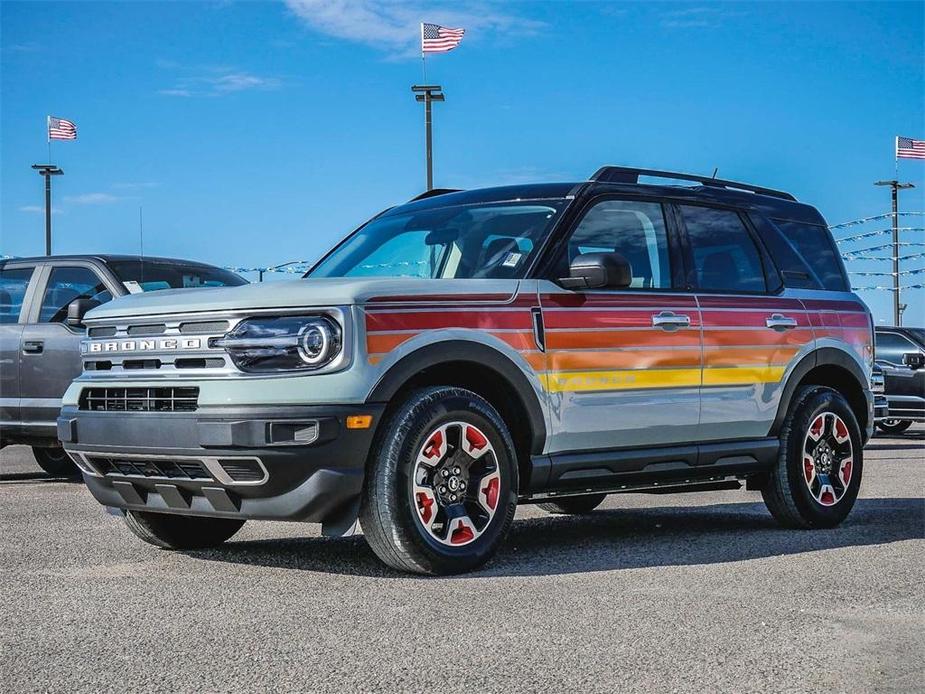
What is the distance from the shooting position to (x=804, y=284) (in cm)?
846

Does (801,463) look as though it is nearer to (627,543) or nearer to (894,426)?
(627,543)

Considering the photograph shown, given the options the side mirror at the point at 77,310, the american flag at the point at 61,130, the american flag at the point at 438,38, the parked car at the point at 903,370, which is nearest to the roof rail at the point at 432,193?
the side mirror at the point at 77,310

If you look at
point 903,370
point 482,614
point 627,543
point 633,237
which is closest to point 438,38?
point 903,370

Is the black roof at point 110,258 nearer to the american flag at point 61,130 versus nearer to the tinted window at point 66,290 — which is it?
the tinted window at point 66,290

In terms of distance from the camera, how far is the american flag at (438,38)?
2989 cm

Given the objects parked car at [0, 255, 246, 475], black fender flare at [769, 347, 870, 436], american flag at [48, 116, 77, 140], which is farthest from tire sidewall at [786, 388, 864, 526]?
american flag at [48, 116, 77, 140]

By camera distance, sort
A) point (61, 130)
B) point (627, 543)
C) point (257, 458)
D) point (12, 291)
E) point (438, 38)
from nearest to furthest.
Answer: point (257, 458), point (627, 543), point (12, 291), point (438, 38), point (61, 130)

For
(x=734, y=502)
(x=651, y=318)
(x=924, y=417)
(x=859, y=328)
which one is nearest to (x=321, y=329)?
(x=651, y=318)

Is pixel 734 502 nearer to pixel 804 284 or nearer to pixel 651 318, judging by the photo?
pixel 804 284

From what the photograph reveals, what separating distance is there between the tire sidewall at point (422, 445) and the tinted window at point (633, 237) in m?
1.20

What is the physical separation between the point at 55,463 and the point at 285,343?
7378 mm

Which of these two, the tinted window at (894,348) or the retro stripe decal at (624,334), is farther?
the tinted window at (894,348)

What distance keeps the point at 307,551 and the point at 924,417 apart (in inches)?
558

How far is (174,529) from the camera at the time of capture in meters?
6.94
